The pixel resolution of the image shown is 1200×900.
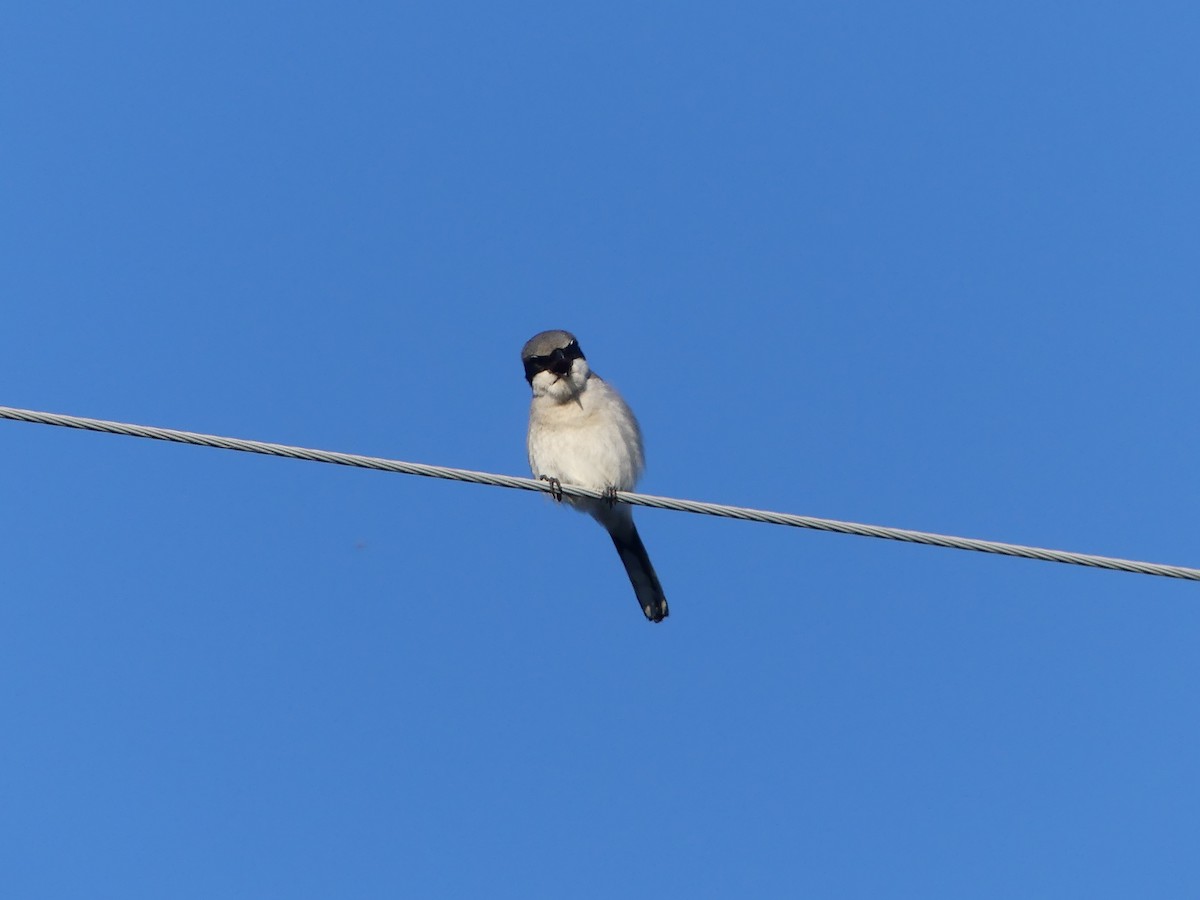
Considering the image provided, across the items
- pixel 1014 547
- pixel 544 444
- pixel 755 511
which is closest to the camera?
pixel 1014 547

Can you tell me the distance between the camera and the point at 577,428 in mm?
9562

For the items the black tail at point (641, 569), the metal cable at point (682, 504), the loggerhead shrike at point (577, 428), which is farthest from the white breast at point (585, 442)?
A: the metal cable at point (682, 504)

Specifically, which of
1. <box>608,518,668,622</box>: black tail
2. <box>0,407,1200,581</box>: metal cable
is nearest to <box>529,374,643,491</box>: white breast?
<box>608,518,668,622</box>: black tail

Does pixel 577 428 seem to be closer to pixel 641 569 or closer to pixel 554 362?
pixel 554 362

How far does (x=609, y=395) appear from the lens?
991cm

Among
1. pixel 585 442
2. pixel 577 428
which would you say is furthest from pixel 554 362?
pixel 585 442

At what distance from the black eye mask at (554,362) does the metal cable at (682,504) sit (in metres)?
2.98

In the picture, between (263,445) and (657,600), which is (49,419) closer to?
(263,445)

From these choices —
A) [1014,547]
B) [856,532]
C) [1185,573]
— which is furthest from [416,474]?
[1185,573]

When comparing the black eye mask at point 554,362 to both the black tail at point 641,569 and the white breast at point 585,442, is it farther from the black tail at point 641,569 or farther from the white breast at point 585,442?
the black tail at point 641,569

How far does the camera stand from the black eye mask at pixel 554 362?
31.5 ft

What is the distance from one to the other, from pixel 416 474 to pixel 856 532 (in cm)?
190

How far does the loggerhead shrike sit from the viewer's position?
375 inches

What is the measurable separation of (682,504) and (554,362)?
3152 millimetres
